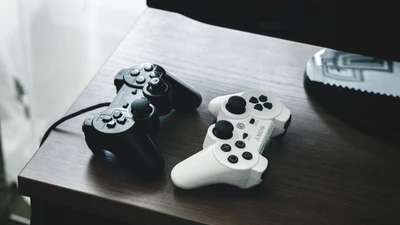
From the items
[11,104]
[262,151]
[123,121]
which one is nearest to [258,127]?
[262,151]

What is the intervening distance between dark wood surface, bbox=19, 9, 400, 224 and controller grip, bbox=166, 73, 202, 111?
12 mm

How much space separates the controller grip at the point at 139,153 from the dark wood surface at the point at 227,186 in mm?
18

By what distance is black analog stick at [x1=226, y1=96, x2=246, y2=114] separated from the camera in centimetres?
64

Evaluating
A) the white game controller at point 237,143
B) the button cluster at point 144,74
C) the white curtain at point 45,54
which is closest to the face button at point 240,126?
the white game controller at point 237,143

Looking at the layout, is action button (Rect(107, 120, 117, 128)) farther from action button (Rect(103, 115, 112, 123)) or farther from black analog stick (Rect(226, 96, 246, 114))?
black analog stick (Rect(226, 96, 246, 114))

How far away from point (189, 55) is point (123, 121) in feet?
0.67

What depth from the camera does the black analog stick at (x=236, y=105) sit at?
638mm

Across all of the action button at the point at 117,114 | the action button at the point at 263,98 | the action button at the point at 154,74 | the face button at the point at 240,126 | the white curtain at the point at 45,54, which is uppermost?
the action button at the point at 154,74

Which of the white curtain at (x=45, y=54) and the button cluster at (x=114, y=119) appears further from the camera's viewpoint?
the white curtain at (x=45, y=54)

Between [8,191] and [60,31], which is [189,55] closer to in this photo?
[60,31]

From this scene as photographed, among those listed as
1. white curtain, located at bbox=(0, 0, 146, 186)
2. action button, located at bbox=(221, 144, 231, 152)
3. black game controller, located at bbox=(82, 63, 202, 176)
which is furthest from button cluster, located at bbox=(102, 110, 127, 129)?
white curtain, located at bbox=(0, 0, 146, 186)

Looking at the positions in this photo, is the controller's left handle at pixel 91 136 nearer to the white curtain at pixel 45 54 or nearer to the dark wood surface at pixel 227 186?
the dark wood surface at pixel 227 186

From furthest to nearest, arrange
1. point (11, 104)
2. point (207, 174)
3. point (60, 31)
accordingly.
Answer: point (11, 104)
point (60, 31)
point (207, 174)

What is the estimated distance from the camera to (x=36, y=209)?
2.11 feet
